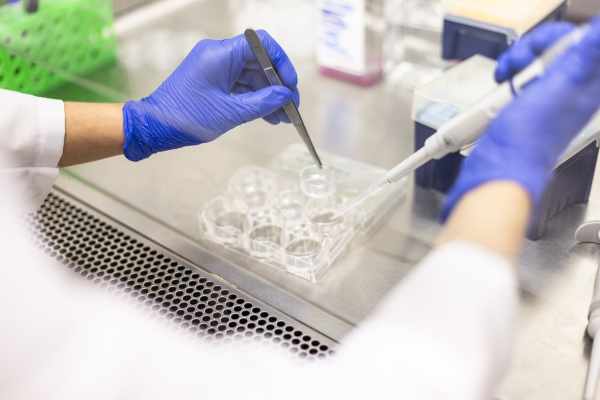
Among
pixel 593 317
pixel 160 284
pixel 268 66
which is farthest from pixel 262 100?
pixel 593 317

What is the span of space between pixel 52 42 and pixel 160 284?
89cm

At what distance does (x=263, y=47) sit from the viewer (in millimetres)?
919

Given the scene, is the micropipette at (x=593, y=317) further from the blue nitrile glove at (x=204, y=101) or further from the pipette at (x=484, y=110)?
the blue nitrile glove at (x=204, y=101)

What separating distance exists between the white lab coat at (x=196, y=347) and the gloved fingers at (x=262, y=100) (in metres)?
0.33

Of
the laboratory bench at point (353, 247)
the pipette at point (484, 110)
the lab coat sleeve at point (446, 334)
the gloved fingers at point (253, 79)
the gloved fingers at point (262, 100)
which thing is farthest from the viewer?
the gloved fingers at point (253, 79)

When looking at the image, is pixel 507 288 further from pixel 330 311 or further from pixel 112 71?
pixel 112 71

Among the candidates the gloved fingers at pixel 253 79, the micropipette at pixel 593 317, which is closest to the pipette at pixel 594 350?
the micropipette at pixel 593 317

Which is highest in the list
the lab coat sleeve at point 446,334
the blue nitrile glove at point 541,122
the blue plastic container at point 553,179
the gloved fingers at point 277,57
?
the blue nitrile glove at point 541,122

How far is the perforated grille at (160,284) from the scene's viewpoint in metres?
0.83

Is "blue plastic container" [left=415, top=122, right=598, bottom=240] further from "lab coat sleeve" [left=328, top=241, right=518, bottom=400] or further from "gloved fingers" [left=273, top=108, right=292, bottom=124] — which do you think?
"lab coat sleeve" [left=328, top=241, right=518, bottom=400]

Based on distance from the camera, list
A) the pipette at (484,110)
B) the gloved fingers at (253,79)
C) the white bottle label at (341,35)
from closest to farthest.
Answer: the pipette at (484,110) < the gloved fingers at (253,79) < the white bottle label at (341,35)

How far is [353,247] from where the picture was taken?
100cm

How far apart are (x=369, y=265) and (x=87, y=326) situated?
19.3 inches

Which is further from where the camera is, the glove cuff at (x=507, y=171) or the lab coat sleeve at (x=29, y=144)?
the lab coat sleeve at (x=29, y=144)
